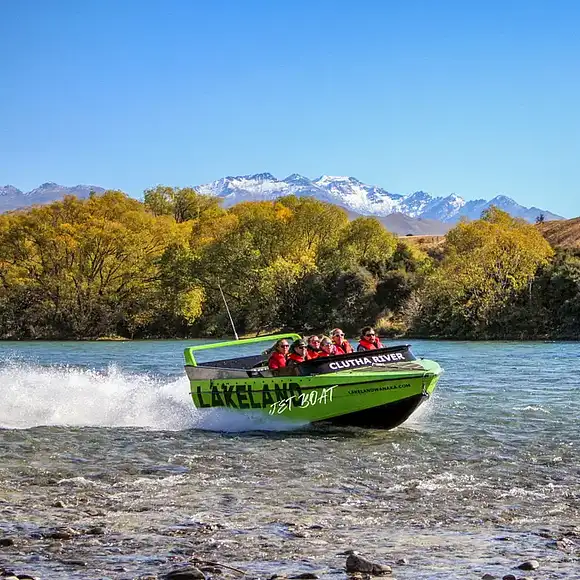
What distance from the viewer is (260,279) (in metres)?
71.9

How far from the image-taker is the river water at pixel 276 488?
29.0 feet

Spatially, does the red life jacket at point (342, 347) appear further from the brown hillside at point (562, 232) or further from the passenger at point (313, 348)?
the brown hillside at point (562, 232)

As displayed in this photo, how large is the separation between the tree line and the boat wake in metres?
43.7

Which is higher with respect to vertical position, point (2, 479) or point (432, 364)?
point (432, 364)

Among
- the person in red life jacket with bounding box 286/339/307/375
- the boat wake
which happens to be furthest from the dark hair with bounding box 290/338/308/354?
the boat wake

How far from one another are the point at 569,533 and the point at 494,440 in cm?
692

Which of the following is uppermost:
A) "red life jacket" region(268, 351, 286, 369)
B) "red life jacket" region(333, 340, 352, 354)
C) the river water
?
"red life jacket" region(333, 340, 352, 354)

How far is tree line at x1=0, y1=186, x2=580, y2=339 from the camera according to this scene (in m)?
69.8

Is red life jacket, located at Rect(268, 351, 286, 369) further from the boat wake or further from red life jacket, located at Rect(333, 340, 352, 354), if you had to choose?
red life jacket, located at Rect(333, 340, 352, 354)

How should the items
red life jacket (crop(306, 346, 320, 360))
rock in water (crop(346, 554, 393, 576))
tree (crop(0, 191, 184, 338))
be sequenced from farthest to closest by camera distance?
tree (crop(0, 191, 184, 338)), red life jacket (crop(306, 346, 320, 360)), rock in water (crop(346, 554, 393, 576))

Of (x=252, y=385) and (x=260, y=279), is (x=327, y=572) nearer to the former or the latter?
(x=252, y=385)

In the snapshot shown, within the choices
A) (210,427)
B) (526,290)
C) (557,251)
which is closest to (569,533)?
(210,427)

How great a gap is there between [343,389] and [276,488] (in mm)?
5438

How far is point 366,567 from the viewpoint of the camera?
323 inches
